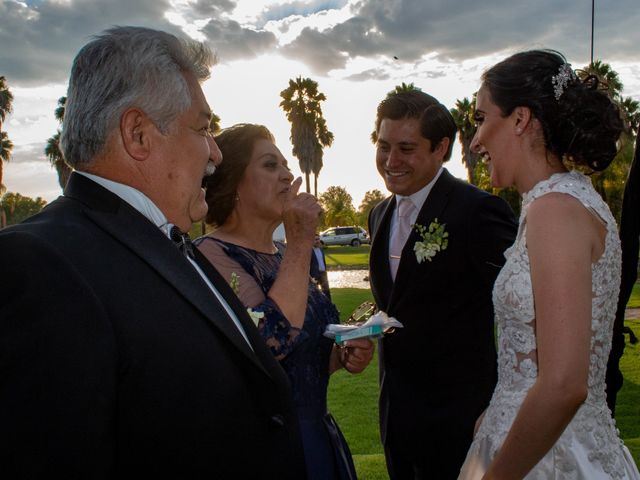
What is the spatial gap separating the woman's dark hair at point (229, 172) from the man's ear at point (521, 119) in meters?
1.47

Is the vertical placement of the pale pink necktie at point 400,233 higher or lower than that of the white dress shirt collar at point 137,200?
lower

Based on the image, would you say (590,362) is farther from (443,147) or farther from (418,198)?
(443,147)

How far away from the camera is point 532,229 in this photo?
6.41 feet

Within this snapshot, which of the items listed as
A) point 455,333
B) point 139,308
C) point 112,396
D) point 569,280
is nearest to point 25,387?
point 112,396

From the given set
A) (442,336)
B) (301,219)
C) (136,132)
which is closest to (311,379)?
(301,219)

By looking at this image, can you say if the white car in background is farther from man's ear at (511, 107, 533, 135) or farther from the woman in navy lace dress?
man's ear at (511, 107, 533, 135)

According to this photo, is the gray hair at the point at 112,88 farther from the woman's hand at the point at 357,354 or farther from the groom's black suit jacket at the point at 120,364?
the woman's hand at the point at 357,354

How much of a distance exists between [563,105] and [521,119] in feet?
0.56

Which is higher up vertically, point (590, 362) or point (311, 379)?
point (590, 362)

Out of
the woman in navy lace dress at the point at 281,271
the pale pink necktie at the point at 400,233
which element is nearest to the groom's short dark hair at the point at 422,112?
the pale pink necktie at the point at 400,233

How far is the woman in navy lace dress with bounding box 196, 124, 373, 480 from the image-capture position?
2613mm

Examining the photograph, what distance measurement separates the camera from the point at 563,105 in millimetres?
2252

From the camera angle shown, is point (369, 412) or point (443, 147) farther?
point (369, 412)

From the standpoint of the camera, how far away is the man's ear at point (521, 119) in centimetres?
230
